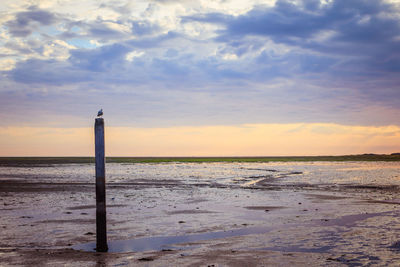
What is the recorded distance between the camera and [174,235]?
484 inches

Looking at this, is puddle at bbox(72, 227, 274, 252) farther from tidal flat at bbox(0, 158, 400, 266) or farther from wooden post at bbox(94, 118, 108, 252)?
wooden post at bbox(94, 118, 108, 252)

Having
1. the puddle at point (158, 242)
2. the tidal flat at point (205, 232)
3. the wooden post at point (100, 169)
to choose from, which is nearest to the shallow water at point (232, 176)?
the tidal flat at point (205, 232)

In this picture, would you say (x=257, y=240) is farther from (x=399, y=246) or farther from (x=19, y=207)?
(x=19, y=207)

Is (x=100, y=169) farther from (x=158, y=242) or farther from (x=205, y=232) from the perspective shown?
(x=205, y=232)

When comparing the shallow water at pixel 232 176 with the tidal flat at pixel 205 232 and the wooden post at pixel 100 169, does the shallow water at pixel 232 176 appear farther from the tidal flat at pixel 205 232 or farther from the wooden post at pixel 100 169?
the wooden post at pixel 100 169

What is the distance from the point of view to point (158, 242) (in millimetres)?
11320

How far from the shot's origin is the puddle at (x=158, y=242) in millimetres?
10602

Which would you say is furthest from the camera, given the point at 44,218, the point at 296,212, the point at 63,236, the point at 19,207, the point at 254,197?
the point at 254,197

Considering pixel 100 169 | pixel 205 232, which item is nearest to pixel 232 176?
pixel 205 232

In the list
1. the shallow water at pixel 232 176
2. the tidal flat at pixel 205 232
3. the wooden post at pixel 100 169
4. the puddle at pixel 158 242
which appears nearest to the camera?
the tidal flat at pixel 205 232

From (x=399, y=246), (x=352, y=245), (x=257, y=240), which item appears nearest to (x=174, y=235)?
(x=257, y=240)

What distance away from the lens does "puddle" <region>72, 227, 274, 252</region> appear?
10.6m

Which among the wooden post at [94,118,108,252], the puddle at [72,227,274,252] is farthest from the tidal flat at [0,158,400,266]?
the wooden post at [94,118,108,252]

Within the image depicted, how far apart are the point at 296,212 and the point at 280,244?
647cm
